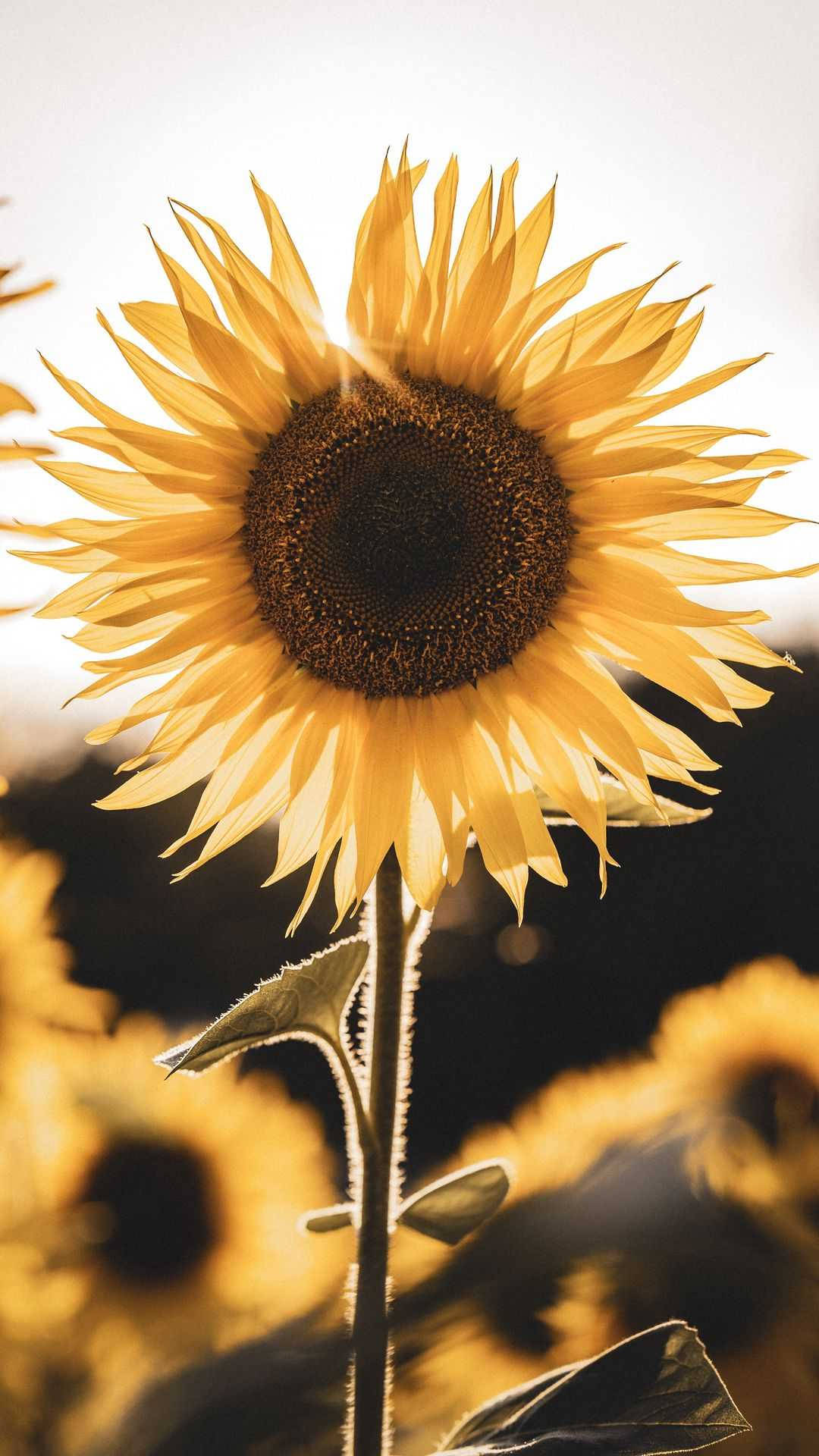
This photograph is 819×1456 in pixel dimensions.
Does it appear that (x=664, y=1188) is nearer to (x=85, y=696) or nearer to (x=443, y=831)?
(x=443, y=831)

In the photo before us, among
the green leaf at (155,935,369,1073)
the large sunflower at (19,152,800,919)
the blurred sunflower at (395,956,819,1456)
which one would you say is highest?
the large sunflower at (19,152,800,919)

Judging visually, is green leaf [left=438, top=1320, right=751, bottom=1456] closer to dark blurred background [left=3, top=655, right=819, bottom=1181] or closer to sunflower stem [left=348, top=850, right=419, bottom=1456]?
sunflower stem [left=348, top=850, right=419, bottom=1456]

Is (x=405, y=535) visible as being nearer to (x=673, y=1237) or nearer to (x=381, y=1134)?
(x=381, y=1134)

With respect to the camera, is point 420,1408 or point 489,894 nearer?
point 420,1408

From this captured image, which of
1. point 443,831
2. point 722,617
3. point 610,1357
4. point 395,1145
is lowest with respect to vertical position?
point 610,1357

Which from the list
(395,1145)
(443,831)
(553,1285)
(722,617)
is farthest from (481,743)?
(553,1285)

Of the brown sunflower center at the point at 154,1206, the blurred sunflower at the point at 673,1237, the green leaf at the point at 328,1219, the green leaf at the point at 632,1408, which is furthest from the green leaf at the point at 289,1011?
the brown sunflower center at the point at 154,1206

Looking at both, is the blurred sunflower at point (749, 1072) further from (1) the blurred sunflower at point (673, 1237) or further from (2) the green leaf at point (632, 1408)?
(2) the green leaf at point (632, 1408)

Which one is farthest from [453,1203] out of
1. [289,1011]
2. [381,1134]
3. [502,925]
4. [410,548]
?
[502,925]

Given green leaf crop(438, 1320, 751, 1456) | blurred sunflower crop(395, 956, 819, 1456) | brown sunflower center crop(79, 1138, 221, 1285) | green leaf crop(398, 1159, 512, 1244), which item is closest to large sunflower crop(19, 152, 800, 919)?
green leaf crop(398, 1159, 512, 1244)
